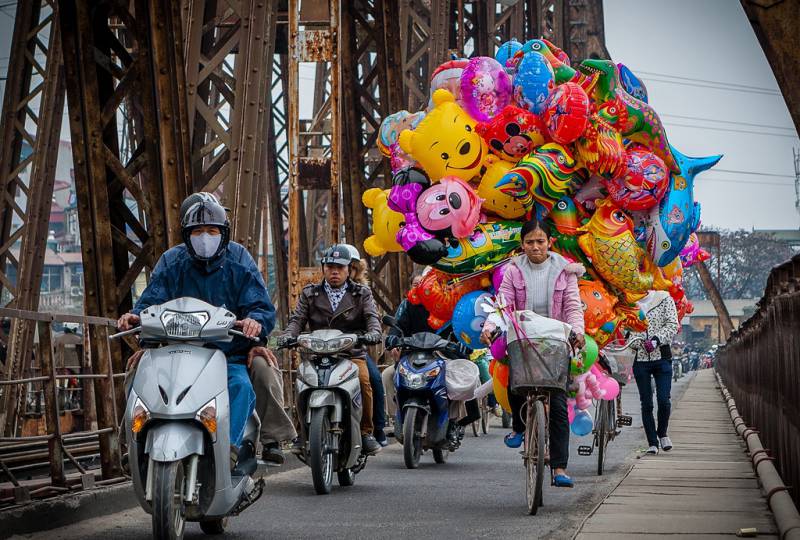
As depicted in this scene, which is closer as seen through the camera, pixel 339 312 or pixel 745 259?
pixel 339 312

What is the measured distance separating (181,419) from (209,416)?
133mm

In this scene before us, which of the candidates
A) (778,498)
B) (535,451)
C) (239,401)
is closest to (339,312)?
(535,451)

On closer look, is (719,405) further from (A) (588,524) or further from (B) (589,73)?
(A) (588,524)

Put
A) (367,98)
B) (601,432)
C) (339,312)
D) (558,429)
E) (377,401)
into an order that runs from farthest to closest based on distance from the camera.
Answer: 1. (367,98)
2. (601,432)
3. (377,401)
4. (339,312)
5. (558,429)

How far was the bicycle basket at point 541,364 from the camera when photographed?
7906 millimetres

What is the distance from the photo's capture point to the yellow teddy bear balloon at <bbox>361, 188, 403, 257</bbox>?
11.8 metres

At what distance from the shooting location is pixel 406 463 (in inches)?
440

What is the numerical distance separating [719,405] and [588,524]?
19.2m

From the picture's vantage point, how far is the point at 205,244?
6.73 meters

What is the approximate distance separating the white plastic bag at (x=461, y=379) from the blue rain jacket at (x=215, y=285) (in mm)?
4684

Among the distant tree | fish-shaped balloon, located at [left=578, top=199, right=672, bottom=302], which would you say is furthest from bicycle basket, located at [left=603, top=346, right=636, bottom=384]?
the distant tree

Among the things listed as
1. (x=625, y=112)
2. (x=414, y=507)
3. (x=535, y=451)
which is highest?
(x=625, y=112)

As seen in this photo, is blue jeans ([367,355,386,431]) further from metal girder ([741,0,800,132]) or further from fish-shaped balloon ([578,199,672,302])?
metal girder ([741,0,800,132])

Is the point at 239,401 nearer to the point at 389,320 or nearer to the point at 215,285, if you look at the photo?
the point at 215,285
